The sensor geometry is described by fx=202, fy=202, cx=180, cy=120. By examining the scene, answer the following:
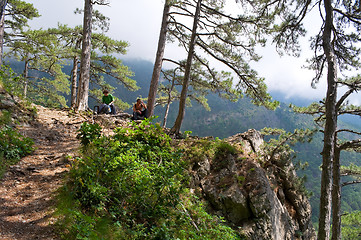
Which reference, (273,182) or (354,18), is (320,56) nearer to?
(354,18)

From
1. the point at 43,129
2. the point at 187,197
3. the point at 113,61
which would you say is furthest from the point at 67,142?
the point at 113,61

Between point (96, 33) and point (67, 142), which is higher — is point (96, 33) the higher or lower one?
the higher one

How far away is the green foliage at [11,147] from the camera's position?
363 cm

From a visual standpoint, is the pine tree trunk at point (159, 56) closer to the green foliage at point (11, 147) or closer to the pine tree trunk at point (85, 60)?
the pine tree trunk at point (85, 60)

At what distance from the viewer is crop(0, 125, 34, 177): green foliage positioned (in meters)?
3.63

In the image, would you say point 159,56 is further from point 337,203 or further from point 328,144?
point 337,203

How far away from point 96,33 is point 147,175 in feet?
37.5

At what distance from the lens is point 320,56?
8375mm

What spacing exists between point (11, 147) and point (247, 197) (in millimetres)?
5859

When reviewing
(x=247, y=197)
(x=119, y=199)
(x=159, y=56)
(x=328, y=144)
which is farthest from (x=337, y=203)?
(x=159, y=56)

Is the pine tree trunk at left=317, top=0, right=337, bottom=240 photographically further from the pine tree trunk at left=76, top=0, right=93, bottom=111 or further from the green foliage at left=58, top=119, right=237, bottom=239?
the pine tree trunk at left=76, top=0, right=93, bottom=111

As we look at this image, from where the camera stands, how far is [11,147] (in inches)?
154

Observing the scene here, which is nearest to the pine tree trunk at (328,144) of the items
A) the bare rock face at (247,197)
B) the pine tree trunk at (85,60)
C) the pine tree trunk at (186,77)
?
the bare rock face at (247,197)

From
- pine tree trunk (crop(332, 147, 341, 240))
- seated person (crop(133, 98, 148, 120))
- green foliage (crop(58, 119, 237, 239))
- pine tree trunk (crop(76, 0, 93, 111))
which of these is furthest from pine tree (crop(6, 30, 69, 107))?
pine tree trunk (crop(332, 147, 341, 240))
